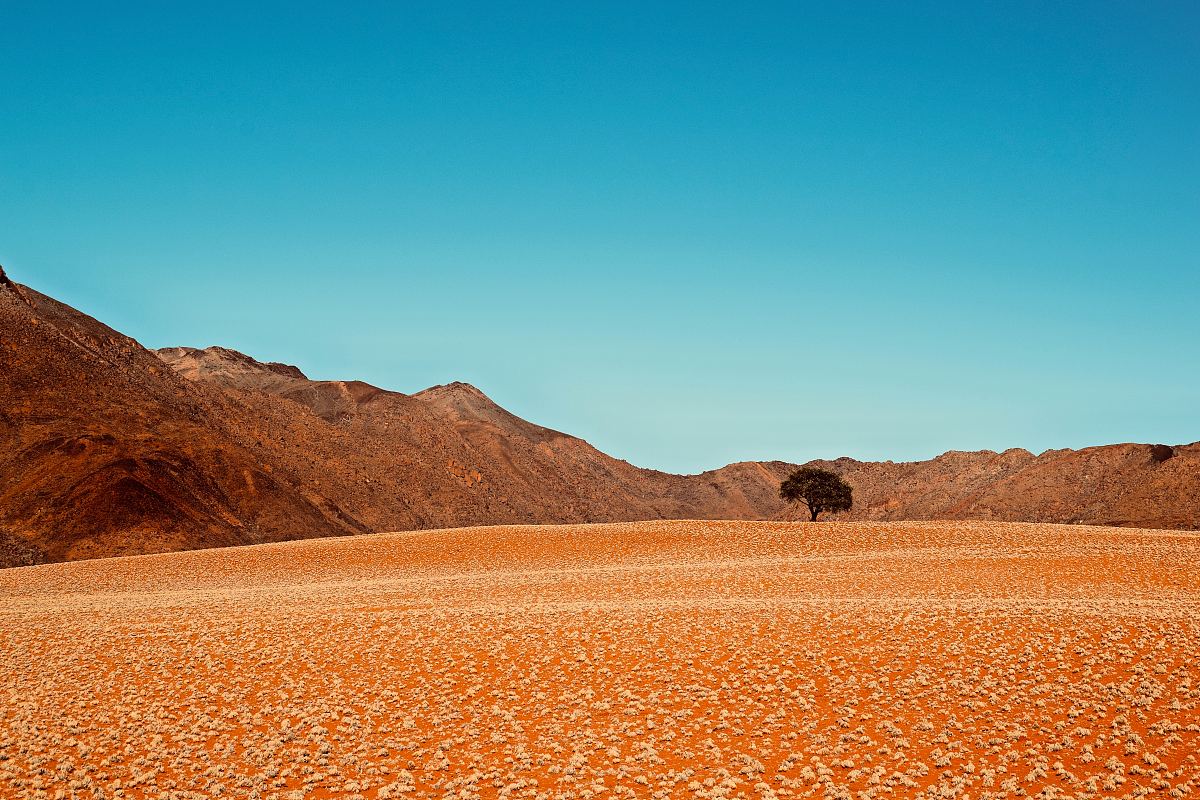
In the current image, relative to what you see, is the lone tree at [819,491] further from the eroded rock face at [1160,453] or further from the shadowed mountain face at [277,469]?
the eroded rock face at [1160,453]

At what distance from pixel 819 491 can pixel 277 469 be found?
6862cm

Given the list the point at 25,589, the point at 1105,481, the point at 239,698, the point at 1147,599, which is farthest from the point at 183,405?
the point at 1105,481

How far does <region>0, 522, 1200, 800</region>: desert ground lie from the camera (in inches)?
610

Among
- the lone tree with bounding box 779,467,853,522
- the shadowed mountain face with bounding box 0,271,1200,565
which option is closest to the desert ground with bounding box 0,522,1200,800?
the shadowed mountain face with bounding box 0,271,1200,565

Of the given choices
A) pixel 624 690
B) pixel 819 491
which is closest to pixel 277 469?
pixel 819 491

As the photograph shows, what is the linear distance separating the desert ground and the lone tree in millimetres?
58979

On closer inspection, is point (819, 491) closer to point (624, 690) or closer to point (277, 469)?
point (277, 469)

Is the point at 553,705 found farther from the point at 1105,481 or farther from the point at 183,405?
the point at 1105,481

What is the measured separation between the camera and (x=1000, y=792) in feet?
46.5

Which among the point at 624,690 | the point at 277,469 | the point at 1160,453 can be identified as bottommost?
the point at 624,690

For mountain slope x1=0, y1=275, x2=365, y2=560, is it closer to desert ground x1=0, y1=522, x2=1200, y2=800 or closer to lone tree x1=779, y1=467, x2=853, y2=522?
desert ground x1=0, y1=522, x2=1200, y2=800

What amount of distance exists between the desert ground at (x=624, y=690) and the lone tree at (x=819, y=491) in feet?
194

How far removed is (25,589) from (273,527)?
45.7 m

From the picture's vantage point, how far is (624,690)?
19.8 metres
